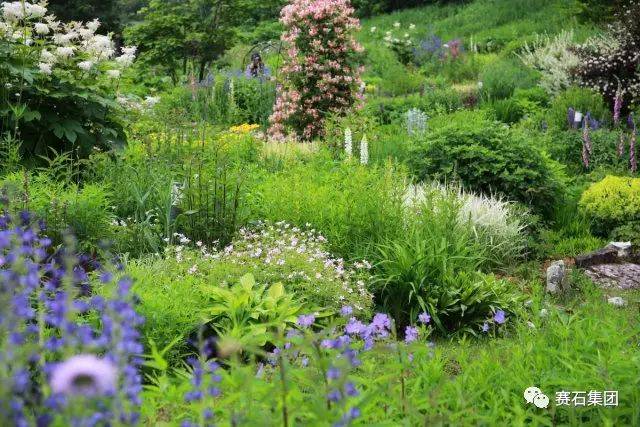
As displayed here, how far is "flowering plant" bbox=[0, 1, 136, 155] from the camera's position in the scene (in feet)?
20.0

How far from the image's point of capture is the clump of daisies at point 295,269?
4.40 m

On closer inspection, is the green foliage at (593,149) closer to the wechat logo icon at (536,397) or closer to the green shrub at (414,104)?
the green shrub at (414,104)

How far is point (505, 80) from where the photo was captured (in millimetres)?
13000

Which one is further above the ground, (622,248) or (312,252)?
(312,252)

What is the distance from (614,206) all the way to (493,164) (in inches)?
47.2

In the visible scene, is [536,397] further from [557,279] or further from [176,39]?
[176,39]

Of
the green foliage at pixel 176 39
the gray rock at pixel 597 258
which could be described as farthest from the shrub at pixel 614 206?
the green foliage at pixel 176 39

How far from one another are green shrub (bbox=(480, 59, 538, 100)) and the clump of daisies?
320 inches

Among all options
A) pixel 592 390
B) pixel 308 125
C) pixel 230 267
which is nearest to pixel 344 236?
pixel 230 267

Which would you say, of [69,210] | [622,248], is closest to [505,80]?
[622,248]

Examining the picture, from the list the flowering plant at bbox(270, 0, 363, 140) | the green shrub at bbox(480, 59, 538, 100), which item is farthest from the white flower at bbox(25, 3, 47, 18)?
the green shrub at bbox(480, 59, 538, 100)

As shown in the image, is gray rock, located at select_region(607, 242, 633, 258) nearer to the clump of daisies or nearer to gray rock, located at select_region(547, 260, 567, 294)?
gray rock, located at select_region(547, 260, 567, 294)

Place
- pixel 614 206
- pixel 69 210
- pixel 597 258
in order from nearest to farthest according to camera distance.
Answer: pixel 69 210, pixel 597 258, pixel 614 206

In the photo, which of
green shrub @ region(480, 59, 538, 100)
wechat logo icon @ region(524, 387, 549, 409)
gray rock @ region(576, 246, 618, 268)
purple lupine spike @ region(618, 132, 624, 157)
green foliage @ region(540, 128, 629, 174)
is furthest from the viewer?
green shrub @ region(480, 59, 538, 100)
